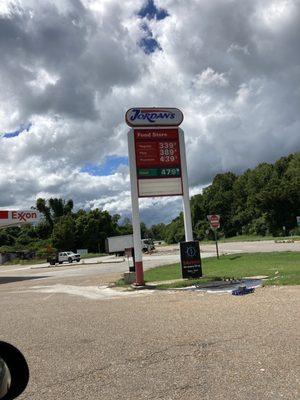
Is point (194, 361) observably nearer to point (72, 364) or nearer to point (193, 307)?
point (72, 364)

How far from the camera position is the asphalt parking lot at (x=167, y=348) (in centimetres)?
565

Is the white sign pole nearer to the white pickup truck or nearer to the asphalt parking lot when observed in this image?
the asphalt parking lot

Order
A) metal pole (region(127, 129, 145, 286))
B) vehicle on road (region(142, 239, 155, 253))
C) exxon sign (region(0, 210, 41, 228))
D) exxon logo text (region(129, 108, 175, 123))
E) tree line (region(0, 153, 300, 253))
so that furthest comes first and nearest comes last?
tree line (region(0, 153, 300, 253))
vehicle on road (region(142, 239, 155, 253))
exxon sign (region(0, 210, 41, 228))
exxon logo text (region(129, 108, 175, 123))
metal pole (region(127, 129, 145, 286))

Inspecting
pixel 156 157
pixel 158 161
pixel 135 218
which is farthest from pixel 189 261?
pixel 156 157

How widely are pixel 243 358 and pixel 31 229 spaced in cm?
12069

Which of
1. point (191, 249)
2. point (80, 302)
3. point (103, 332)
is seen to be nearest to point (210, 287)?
point (191, 249)

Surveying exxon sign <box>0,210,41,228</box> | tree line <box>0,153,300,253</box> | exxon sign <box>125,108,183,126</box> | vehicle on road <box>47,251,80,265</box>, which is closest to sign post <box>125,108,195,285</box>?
exxon sign <box>125,108,183,126</box>

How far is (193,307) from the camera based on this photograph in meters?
12.2

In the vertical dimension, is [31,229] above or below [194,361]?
above

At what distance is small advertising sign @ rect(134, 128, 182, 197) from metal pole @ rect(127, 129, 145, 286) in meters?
0.18

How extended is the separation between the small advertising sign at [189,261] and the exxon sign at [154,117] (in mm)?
4914

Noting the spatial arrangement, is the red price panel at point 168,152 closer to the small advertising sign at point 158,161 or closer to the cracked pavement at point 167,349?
the small advertising sign at point 158,161

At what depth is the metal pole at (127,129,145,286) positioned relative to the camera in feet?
63.1

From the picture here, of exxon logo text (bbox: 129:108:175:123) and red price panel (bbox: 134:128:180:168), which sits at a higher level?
exxon logo text (bbox: 129:108:175:123)
